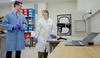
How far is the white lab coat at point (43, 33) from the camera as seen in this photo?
2934mm

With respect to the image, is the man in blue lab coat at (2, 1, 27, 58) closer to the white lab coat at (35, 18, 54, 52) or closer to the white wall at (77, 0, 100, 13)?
the white lab coat at (35, 18, 54, 52)

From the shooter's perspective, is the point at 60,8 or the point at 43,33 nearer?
the point at 43,33

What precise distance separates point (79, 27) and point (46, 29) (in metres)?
0.69

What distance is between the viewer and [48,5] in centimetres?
641

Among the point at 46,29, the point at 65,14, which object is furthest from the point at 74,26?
the point at 65,14

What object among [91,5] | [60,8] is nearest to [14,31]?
[91,5]

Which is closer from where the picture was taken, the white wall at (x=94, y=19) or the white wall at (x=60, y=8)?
the white wall at (x=94, y=19)

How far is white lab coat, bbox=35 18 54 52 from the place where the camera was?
9.62ft

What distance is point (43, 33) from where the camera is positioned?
294cm

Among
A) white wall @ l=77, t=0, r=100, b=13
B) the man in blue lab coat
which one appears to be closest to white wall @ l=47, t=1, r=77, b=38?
white wall @ l=77, t=0, r=100, b=13

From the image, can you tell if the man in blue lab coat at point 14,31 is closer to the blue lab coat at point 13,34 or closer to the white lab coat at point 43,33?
the blue lab coat at point 13,34

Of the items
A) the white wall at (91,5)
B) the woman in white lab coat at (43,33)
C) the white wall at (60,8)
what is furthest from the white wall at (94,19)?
the white wall at (60,8)

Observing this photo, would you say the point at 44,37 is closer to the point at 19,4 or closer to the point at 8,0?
the point at 19,4

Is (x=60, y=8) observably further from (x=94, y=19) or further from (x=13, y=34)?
(x=94, y=19)
